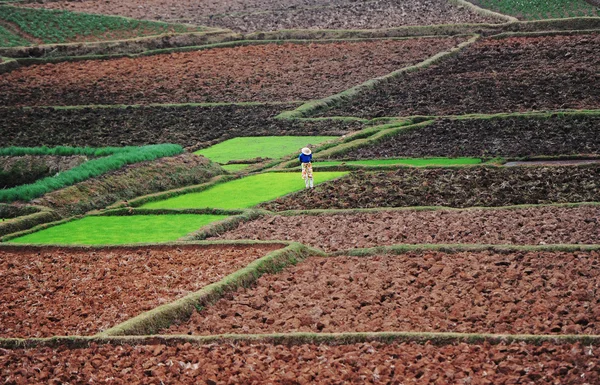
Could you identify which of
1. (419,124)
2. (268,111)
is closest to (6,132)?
(268,111)

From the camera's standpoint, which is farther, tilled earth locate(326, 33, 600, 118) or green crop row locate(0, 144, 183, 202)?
tilled earth locate(326, 33, 600, 118)

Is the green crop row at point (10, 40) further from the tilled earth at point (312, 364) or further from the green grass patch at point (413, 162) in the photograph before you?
the tilled earth at point (312, 364)

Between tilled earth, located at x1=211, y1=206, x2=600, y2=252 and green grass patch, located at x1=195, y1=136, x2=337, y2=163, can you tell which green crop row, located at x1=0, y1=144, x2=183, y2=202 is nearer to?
green grass patch, located at x1=195, y1=136, x2=337, y2=163

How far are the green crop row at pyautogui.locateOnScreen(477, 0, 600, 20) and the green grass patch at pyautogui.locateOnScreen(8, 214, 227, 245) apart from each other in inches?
1124

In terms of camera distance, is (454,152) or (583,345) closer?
(583,345)

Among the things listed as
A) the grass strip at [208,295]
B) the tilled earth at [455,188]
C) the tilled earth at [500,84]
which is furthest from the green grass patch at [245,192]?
the tilled earth at [500,84]

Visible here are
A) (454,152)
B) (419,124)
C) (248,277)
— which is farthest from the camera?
(419,124)

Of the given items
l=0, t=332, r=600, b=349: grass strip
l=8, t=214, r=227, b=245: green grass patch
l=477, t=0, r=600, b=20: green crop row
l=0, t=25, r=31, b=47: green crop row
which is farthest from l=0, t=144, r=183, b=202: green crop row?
l=477, t=0, r=600, b=20: green crop row

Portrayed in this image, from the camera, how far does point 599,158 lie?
23.9 metres

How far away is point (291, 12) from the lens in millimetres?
55656

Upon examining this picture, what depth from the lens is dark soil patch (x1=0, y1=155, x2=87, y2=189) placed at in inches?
947

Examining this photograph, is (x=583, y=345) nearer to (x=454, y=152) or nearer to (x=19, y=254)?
(x=19, y=254)

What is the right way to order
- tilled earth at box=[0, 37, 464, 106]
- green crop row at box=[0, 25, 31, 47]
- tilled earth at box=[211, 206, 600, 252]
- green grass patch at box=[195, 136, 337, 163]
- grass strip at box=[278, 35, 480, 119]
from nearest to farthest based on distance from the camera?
tilled earth at box=[211, 206, 600, 252] < green grass patch at box=[195, 136, 337, 163] < grass strip at box=[278, 35, 480, 119] < tilled earth at box=[0, 37, 464, 106] < green crop row at box=[0, 25, 31, 47]

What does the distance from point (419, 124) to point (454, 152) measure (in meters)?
3.48
